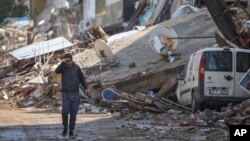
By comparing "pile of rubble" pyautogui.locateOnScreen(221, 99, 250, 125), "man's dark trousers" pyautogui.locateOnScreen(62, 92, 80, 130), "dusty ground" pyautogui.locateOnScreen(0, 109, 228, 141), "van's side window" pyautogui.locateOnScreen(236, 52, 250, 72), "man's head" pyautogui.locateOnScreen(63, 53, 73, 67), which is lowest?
"dusty ground" pyautogui.locateOnScreen(0, 109, 228, 141)

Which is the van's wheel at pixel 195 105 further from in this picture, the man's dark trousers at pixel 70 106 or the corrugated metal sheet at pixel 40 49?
the corrugated metal sheet at pixel 40 49

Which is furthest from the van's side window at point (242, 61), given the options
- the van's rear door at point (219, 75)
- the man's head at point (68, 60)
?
the man's head at point (68, 60)

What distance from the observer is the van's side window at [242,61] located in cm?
1872

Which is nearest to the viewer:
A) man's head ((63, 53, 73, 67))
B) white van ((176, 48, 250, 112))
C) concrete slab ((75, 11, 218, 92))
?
man's head ((63, 53, 73, 67))

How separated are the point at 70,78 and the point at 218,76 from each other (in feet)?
18.4

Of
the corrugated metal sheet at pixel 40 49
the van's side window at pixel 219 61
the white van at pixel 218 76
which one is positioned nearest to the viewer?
the white van at pixel 218 76

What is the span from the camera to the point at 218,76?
60.4ft

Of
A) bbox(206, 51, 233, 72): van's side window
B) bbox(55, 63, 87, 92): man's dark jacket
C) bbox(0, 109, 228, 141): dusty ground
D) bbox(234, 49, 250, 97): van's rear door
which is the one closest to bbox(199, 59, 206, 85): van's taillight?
bbox(206, 51, 233, 72): van's side window

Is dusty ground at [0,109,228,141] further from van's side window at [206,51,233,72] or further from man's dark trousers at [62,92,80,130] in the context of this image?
van's side window at [206,51,233,72]

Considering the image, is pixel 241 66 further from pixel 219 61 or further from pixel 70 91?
pixel 70 91

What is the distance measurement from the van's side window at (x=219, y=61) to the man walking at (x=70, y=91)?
212 inches

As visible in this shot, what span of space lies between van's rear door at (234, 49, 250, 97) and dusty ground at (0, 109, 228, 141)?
1501 mm

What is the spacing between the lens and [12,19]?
62.2m

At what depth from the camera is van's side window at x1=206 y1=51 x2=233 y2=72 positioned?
60.8ft
